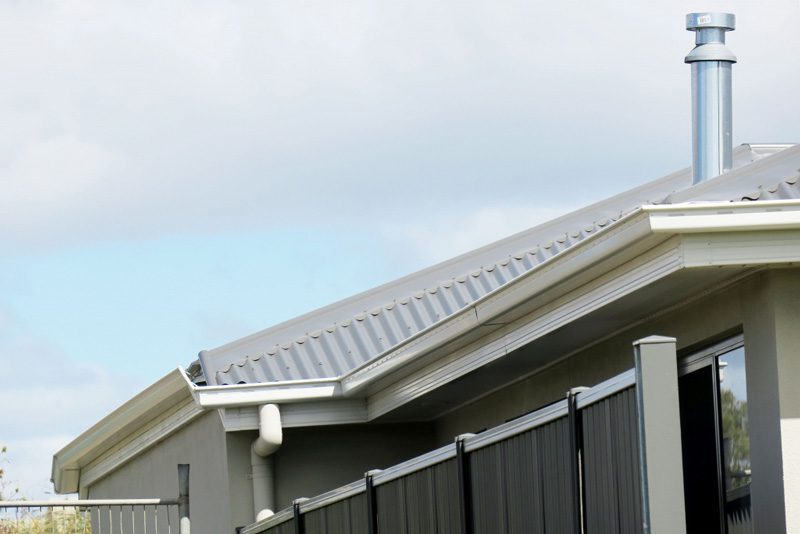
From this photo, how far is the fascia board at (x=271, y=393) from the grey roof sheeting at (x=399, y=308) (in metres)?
0.78

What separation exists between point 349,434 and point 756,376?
6615mm

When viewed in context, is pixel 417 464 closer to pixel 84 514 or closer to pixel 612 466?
pixel 612 466

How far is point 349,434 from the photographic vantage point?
1383cm

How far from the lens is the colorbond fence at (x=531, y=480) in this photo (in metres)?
6.32

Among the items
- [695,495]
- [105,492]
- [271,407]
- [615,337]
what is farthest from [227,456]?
[695,495]

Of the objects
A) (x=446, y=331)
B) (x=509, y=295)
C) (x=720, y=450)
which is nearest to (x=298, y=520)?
(x=446, y=331)

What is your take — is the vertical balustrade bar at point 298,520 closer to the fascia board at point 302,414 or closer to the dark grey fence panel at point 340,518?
the dark grey fence panel at point 340,518

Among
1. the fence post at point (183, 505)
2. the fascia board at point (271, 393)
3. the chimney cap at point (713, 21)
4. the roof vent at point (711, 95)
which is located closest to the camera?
the roof vent at point (711, 95)

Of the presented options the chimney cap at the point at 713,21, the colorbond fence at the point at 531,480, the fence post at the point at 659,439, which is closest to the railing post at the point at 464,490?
the colorbond fence at the point at 531,480

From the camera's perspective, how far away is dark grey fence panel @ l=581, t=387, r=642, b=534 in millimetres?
6117

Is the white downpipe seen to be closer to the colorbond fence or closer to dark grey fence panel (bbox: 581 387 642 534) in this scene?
the colorbond fence

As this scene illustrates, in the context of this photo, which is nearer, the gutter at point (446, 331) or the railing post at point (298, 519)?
the gutter at point (446, 331)

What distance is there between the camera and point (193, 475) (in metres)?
14.6

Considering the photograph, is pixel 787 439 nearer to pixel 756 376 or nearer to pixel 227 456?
pixel 756 376
